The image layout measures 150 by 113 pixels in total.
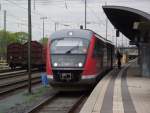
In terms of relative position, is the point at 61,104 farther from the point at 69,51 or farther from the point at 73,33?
the point at 73,33

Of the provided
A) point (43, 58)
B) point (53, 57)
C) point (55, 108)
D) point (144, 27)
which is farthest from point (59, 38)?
point (43, 58)

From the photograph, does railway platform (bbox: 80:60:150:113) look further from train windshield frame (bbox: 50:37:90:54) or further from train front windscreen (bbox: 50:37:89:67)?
train windshield frame (bbox: 50:37:90:54)

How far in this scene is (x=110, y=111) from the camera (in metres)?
12.9

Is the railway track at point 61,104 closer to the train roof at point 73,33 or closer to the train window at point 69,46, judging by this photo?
the train window at point 69,46

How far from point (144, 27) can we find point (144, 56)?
7.26 feet

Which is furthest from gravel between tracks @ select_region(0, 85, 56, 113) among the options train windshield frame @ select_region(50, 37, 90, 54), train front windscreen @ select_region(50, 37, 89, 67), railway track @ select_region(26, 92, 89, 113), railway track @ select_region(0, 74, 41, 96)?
train windshield frame @ select_region(50, 37, 90, 54)

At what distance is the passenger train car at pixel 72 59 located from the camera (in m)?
20.7

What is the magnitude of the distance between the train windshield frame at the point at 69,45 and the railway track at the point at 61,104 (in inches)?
81.6

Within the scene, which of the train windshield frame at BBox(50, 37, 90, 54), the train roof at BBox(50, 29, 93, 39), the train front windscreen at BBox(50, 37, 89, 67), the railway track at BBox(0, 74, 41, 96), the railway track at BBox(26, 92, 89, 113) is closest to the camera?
the railway track at BBox(26, 92, 89, 113)

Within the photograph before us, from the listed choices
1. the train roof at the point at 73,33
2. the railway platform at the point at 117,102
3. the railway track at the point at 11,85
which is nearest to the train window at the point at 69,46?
the train roof at the point at 73,33

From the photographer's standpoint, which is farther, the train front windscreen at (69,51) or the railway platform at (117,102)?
the train front windscreen at (69,51)

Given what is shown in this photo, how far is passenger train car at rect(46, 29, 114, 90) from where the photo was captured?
20.7 m

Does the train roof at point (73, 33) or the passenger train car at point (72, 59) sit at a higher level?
the train roof at point (73, 33)

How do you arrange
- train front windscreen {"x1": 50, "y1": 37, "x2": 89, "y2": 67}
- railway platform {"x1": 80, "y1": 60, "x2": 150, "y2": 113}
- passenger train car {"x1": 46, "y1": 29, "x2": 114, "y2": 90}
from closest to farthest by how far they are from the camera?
railway platform {"x1": 80, "y1": 60, "x2": 150, "y2": 113}, passenger train car {"x1": 46, "y1": 29, "x2": 114, "y2": 90}, train front windscreen {"x1": 50, "y1": 37, "x2": 89, "y2": 67}
